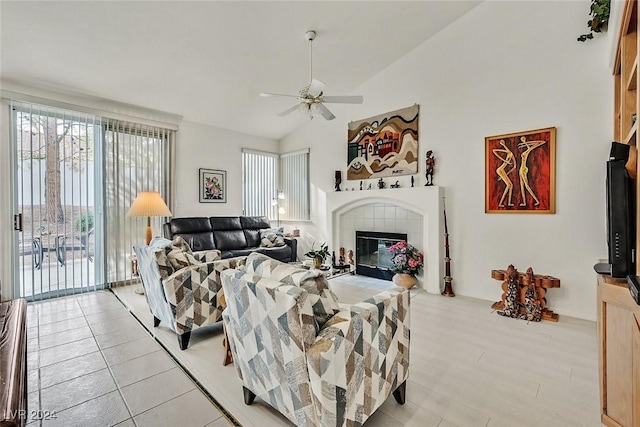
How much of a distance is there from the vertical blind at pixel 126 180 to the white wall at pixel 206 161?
1.16 feet

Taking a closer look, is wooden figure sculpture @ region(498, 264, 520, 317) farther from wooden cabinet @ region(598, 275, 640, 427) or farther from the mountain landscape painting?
the mountain landscape painting

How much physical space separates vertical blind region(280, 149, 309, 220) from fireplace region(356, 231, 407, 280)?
4.91 ft

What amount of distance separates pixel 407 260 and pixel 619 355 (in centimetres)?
281

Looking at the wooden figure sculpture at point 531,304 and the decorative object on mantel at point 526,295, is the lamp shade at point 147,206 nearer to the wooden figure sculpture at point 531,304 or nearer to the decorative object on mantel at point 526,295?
the decorative object on mantel at point 526,295

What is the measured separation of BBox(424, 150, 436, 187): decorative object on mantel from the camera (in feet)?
13.6

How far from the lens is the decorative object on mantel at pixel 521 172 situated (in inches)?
130

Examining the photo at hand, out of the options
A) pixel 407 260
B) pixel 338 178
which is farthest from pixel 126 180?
pixel 407 260

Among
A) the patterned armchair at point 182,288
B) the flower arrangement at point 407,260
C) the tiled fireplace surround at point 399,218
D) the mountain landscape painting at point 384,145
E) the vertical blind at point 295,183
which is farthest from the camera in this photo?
the vertical blind at point 295,183

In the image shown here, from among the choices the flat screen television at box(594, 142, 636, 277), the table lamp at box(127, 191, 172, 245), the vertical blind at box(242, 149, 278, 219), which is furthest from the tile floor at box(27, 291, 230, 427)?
the vertical blind at box(242, 149, 278, 219)

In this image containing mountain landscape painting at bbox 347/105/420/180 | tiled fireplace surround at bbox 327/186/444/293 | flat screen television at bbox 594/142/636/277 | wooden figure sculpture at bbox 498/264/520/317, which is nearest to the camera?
flat screen television at bbox 594/142/636/277

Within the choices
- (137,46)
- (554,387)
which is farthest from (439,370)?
(137,46)

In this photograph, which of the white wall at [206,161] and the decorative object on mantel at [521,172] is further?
the white wall at [206,161]

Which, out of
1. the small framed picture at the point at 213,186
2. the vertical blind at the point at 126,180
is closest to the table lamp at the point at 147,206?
the vertical blind at the point at 126,180

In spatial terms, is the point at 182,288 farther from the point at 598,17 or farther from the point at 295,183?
the point at 598,17
